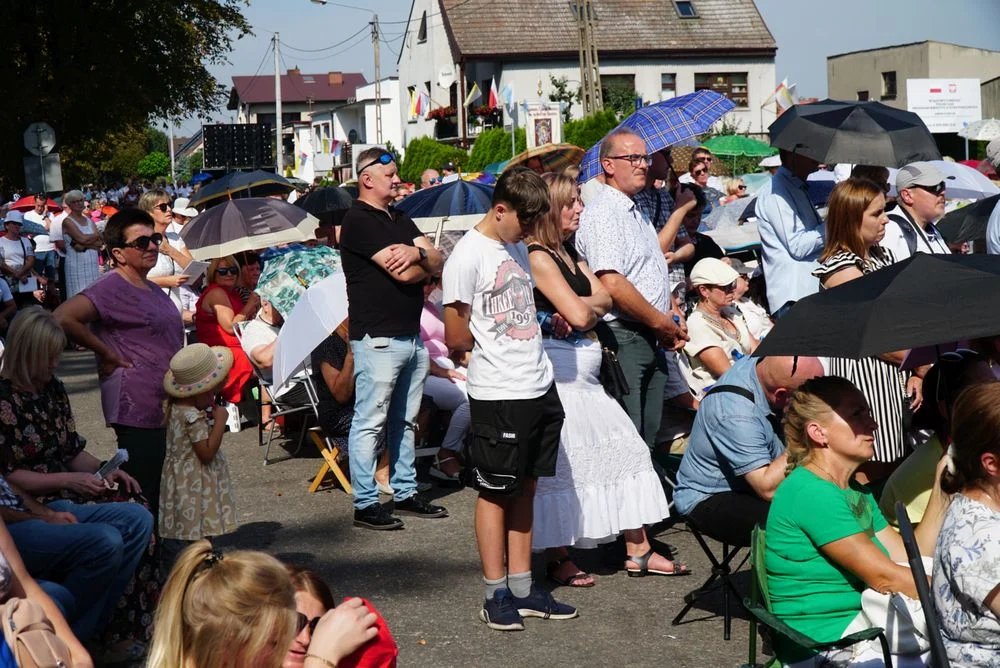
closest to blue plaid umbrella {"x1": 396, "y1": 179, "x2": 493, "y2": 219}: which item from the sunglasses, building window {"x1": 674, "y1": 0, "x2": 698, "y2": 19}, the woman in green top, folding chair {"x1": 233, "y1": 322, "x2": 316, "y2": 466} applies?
folding chair {"x1": 233, "y1": 322, "x2": 316, "y2": 466}

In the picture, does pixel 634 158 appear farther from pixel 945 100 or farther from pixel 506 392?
pixel 945 100

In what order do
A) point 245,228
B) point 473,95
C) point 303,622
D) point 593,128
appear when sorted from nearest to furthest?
1. point 303,622
2. point 245,228
3. point 593,128
4. point 473,95

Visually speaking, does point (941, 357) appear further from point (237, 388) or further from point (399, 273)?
Result: point (237, 388)

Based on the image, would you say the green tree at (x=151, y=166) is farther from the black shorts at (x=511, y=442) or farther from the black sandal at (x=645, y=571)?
the black shorts at (x=511, y=442)

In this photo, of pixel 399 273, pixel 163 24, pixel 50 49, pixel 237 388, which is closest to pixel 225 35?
pixel 163 24

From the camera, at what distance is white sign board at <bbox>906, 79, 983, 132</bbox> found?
31266mm

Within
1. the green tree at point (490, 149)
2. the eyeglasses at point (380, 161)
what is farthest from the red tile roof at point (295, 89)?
the eyeglasses at point (380, 161)

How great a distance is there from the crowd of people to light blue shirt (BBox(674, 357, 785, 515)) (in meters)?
0.01

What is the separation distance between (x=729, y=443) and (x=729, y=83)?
51258mm

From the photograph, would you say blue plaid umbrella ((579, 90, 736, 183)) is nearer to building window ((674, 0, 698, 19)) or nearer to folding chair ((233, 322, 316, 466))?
folding chair ((233, 322, 316, 466))

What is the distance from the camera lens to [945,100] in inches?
1254

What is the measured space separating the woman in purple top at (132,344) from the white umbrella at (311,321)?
1.80 meters

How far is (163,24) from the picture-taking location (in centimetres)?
2861

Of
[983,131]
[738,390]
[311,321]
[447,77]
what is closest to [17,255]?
[311,321]
